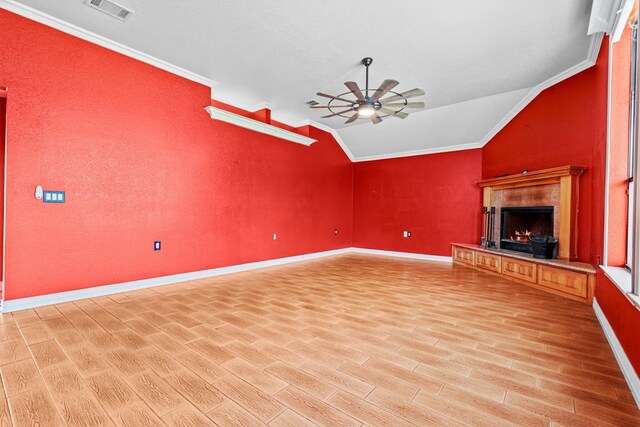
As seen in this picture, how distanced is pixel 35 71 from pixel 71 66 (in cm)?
33

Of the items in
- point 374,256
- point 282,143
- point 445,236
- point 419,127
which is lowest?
point 374,256

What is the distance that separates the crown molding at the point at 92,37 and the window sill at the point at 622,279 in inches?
207

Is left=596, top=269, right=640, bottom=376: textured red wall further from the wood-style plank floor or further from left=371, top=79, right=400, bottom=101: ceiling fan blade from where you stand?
left=371, top=79, right=400, bottom=101: ceiling fan blade

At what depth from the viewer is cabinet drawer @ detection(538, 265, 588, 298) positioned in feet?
11.1

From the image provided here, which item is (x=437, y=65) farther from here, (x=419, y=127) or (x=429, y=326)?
(x=429, y=326)

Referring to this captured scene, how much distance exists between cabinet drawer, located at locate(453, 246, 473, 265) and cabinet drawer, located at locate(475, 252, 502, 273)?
0.19 m

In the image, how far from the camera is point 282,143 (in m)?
5.85

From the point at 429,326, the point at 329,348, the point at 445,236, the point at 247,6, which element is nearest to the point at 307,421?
the point at 329,348

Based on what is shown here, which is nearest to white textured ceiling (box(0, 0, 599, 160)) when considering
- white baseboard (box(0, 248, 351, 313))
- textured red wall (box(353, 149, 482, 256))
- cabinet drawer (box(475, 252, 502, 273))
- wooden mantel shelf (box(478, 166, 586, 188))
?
wooden mantel shelf (box(478, 166, 586, 188))

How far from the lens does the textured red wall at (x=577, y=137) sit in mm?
3322

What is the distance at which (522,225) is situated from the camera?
16.5 feet

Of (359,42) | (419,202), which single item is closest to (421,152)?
(419,202)

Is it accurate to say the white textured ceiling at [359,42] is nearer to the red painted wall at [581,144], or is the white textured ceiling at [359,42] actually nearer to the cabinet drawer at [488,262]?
the red painted wall at [581,144]

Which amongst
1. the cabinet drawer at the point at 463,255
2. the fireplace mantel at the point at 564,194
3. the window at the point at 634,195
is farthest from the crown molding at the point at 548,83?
the cabinet drawer at the point at 463,255
